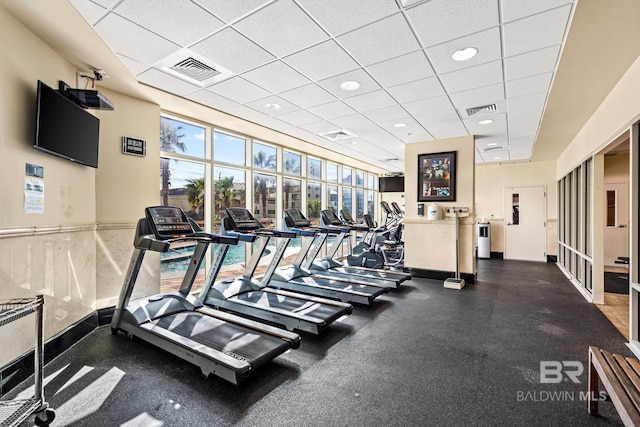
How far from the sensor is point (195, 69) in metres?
3.35

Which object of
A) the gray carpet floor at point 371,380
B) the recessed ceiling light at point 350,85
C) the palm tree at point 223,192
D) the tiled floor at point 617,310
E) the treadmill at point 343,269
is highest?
the recessed ceiling light at point 350,85

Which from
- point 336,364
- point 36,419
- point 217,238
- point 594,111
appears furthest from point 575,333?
point 36,419

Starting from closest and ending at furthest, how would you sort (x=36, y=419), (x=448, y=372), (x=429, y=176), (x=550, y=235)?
(x=36, y=419)
(x=448, y=372)
(x=429, y=176)
(x=550, y=235)

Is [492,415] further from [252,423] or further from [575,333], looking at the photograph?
[575,333]

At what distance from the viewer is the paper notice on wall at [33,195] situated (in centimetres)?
259

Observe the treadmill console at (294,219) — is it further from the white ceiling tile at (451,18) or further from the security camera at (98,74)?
the white ceiling tile at (451,18)

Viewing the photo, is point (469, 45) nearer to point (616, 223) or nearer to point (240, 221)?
point (240, 221)

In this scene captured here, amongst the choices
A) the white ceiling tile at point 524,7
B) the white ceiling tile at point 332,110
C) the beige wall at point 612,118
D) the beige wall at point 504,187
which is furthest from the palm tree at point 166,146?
the beige wall at point 504,187

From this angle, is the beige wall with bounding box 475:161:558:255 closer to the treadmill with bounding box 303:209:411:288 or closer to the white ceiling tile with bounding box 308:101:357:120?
the treadmill with bounding box 303:209:411:288

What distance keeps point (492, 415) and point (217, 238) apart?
2.92 metres

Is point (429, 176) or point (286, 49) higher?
point (286, 49)

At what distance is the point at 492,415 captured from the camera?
6.82 feet

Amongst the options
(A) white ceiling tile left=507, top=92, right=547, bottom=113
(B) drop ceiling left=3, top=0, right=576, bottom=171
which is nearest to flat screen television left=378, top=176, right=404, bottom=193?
(B) drop ceiling left=3, top=0, right=576, bottom=171

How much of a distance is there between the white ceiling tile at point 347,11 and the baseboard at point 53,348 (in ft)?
11.8
